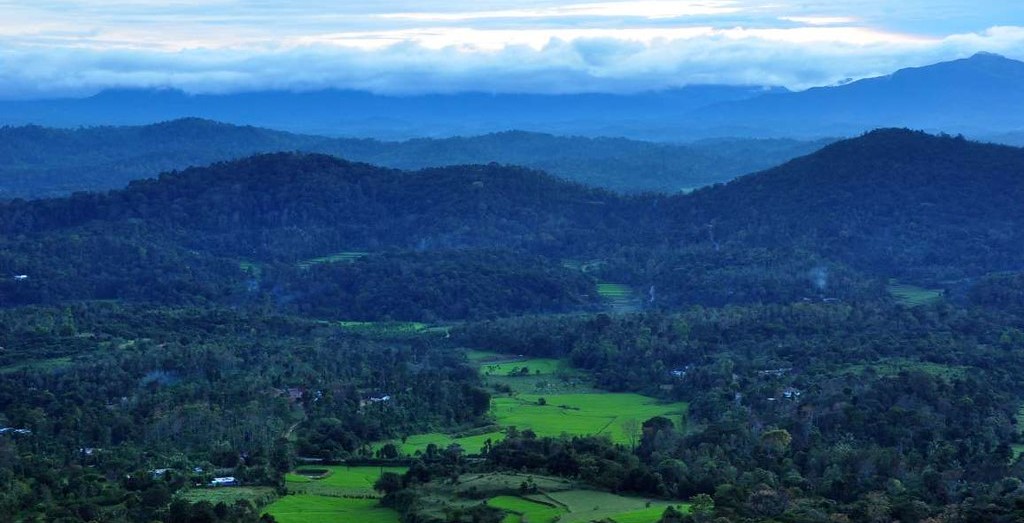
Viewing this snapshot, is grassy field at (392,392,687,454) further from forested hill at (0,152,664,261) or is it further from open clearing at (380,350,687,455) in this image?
forested hill at (0,152,664,261)

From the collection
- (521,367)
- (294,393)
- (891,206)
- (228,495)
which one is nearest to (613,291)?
(891,206)

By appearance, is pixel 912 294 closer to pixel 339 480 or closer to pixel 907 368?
pixel 907 368

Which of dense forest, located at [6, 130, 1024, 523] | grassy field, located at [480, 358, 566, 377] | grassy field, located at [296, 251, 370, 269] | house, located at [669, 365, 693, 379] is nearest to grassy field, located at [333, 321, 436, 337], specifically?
dense forest, located at [6, 130, 1024, 523]

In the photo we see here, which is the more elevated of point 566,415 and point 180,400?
point 180,400

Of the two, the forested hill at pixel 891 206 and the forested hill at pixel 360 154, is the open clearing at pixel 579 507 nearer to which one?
the forested hill at pixel 891 206

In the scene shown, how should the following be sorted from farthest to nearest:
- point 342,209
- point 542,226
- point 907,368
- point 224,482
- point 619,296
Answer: point 342,209
point 542,226
point 619,296
point 907,368
point 224,482

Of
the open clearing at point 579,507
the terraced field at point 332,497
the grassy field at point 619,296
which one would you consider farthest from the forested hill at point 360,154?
the open clearing at point 579,507
